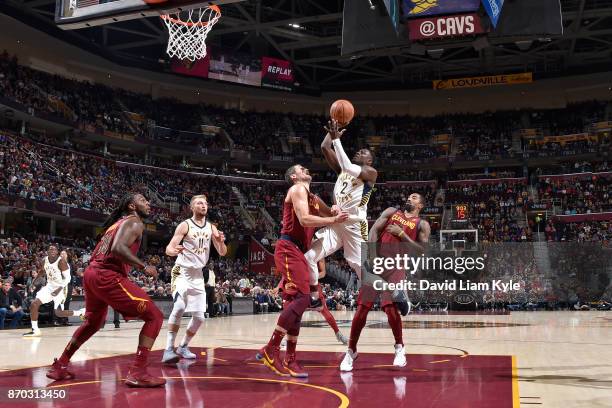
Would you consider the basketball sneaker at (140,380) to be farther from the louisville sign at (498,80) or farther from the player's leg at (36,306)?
the louisville sign at (498,80)

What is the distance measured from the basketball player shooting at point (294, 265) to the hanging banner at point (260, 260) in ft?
84.9

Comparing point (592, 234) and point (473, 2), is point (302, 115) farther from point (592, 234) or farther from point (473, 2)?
point (473, 2)

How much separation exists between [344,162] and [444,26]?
32.3 feet

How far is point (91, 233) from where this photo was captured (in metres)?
32.7

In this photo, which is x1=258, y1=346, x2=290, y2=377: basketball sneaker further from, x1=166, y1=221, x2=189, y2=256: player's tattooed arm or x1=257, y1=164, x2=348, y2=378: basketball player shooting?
x1=166, y1=221, x2=189, y2=256: player's tattooed arm

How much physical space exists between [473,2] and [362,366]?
35.6 ft

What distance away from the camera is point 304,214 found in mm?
6234

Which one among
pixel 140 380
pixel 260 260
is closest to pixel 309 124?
pixel 260 260

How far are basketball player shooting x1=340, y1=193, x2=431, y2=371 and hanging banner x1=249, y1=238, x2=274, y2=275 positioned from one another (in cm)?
2505

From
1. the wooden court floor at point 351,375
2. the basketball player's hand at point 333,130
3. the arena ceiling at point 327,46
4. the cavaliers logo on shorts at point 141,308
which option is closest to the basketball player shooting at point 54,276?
the wooden court floor at point 351,375

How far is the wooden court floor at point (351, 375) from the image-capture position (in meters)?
Result: 5.14

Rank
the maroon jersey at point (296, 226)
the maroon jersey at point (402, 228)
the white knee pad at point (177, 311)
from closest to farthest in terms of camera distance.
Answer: the maroon jersey at point (296, 226) < the maroon jersey at point (402, 228) < the white knee pad at point (177, 311)

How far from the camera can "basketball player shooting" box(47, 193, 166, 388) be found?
573 cm

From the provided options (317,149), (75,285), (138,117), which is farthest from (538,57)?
A: (75,285)
